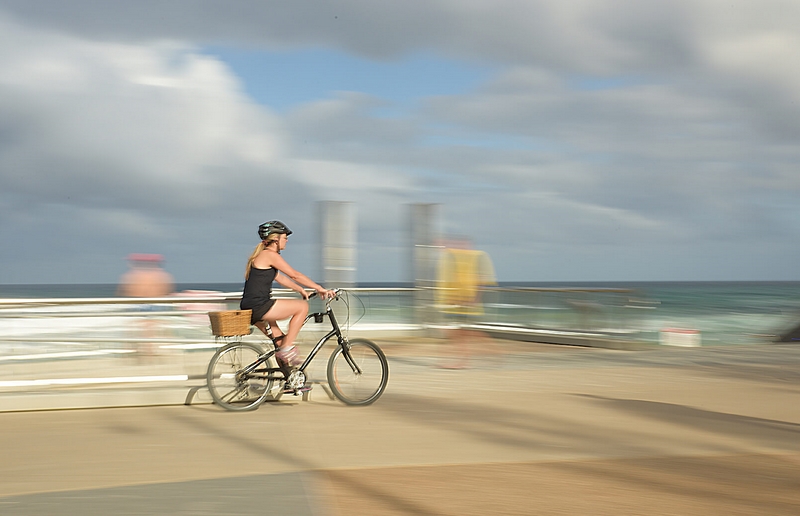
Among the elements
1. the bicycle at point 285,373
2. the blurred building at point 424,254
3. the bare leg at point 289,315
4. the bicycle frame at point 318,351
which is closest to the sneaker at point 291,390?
the bicycle at point 285,373

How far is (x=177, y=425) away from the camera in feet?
25.8

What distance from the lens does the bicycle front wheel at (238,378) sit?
8.77 meters

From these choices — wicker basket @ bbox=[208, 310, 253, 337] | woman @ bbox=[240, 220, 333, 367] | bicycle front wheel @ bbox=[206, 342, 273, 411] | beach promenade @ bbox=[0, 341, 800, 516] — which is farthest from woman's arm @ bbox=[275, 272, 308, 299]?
beach promenade @ bbox=[0, 341, 800, 516]

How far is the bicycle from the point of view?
8.82m

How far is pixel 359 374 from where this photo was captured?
9109mm

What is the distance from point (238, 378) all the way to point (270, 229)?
5.08 feet

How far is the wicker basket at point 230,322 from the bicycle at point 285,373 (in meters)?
0.22

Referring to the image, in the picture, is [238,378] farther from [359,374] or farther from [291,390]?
[359,374]

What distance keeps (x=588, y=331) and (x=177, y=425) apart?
10.8 meters

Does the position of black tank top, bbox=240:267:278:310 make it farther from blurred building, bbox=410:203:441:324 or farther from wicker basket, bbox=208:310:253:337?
blurred building, bbox=410:203:441:324

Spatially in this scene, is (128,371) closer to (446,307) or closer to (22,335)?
(22,335)

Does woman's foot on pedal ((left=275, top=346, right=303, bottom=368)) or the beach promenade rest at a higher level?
woman's foot on pedal ((left=275, top=346, right=303, bottom=368))

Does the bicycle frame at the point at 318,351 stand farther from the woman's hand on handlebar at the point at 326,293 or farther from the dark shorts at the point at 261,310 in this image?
the dark shorts at the point at 261,310

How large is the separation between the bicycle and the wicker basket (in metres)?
0.22
